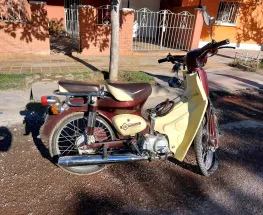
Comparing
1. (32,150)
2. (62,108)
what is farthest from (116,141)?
(32,150)

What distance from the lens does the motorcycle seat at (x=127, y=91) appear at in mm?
2340

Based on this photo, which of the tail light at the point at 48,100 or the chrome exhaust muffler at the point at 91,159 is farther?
the chrome exhaust muffler at the point at 91,159

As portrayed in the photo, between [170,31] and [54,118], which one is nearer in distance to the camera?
[54,118]

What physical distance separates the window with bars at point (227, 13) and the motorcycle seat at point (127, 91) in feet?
33.6

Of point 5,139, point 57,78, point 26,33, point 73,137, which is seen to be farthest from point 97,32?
point 73,137

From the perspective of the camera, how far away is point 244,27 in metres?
11.5

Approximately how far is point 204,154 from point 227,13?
10477 mm

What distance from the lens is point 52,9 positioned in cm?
1302

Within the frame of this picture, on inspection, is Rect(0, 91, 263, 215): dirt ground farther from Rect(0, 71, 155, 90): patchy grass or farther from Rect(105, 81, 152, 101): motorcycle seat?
Rect(0, 71, 155, 90): patchy grass

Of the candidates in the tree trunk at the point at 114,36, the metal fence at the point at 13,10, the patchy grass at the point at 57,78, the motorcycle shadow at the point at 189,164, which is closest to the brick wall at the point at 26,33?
the metal fence at the point at 13,10

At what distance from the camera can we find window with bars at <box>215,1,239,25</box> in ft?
36.2

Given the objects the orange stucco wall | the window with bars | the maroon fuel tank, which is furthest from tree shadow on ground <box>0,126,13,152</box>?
the window with bars

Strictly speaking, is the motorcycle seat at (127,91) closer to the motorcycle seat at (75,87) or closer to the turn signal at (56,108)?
the motorcycle seat at (75,87)

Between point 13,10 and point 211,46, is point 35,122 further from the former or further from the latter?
point 13,10
